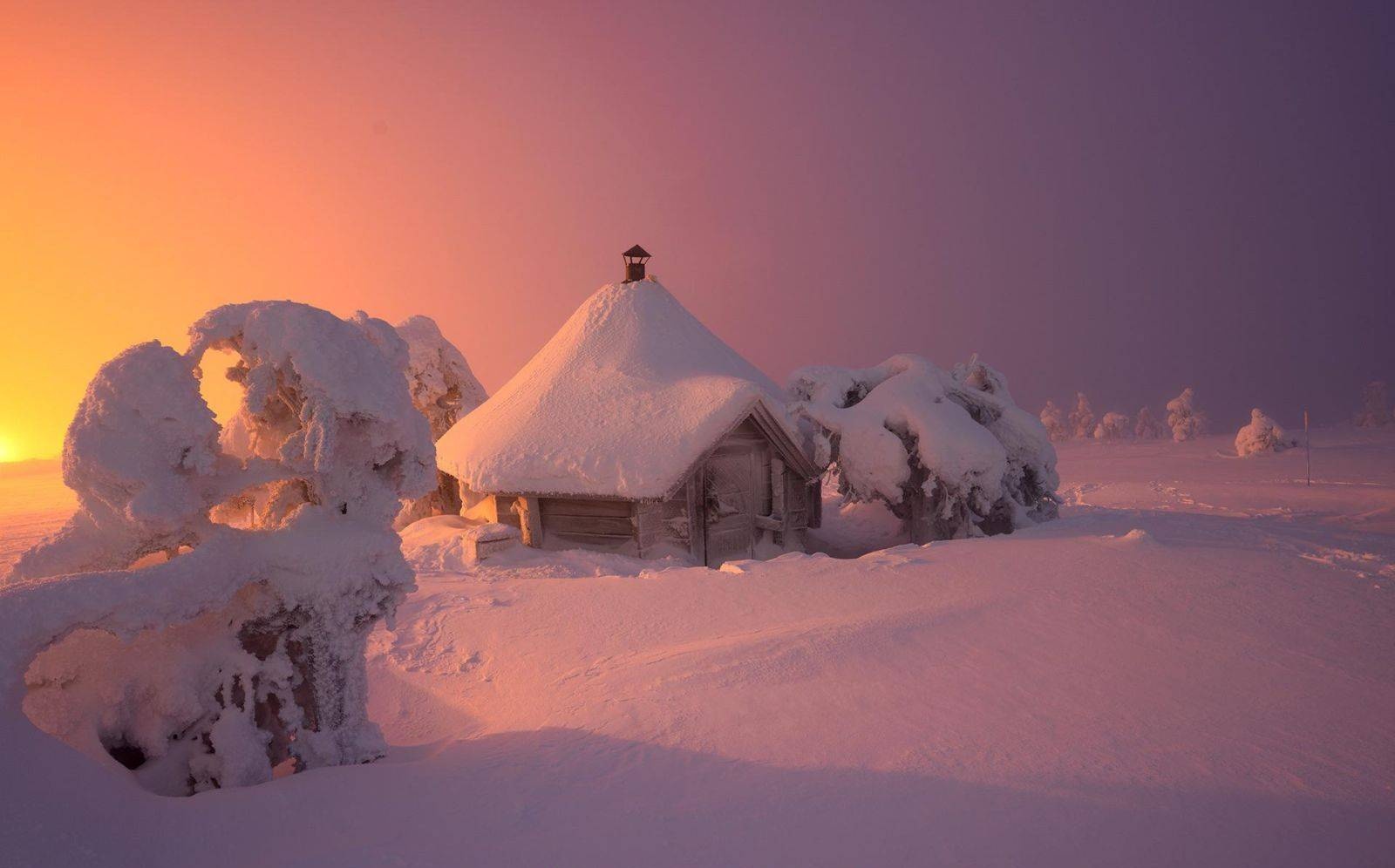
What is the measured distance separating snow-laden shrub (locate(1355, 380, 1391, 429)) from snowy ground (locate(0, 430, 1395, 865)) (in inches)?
2036

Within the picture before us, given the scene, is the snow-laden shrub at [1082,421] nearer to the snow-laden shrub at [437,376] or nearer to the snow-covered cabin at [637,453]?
the snow-covered cabin at [637,453]

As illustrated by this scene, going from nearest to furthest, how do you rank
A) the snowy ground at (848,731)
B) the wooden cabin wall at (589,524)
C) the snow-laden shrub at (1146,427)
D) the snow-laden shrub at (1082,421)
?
the snowy ground at (848,731) < the wooden cabin wall at (589,524) < the snow-laden shrub at (1146,427) < the snow-laden shrub at (1082,421)

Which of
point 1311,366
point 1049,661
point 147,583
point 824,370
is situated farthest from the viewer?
point 1311,366

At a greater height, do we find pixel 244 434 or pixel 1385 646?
pixel 244 434

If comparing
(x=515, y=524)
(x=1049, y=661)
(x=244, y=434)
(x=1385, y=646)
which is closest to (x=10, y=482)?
(x=515, y=524)

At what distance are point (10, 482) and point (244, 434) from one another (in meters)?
40.8

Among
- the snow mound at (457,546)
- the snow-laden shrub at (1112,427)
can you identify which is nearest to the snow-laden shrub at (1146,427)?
the snow-laden shrub at (1112,427)

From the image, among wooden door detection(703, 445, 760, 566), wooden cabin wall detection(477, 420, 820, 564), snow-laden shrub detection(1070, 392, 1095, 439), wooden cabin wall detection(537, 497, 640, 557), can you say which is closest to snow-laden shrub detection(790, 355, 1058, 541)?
wooden cabin wall detection(477, 420, 820, 564)

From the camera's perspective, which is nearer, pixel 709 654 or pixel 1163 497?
pixel 709 654

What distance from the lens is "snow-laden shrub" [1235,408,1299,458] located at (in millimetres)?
31031

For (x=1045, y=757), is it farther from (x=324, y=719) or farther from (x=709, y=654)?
(x=324, y=719)

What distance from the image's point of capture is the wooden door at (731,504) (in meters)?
11.7

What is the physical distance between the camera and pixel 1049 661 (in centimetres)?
502

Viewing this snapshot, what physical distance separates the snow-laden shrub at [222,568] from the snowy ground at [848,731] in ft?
2.10
